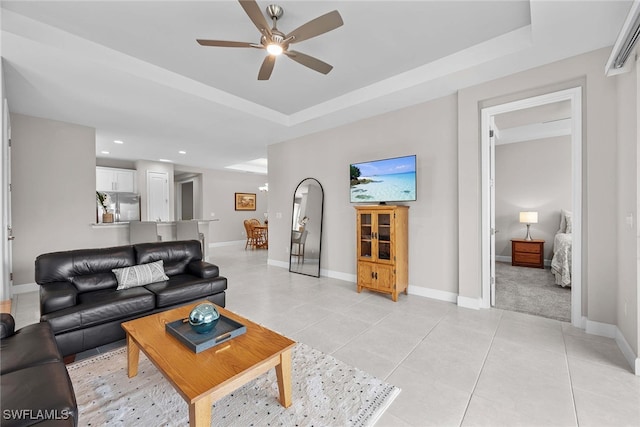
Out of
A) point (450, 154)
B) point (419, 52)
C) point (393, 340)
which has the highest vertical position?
point (419, 52)

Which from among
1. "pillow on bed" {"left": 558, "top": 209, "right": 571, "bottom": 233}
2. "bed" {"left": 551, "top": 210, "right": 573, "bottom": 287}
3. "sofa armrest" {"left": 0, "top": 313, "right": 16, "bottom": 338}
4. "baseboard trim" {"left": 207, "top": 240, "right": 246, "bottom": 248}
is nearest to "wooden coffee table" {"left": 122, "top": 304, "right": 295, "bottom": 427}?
"sofa armrest" {"left": 0, "top": 313, "right": 16, "bottom": 338}

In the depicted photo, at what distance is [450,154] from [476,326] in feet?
6.69

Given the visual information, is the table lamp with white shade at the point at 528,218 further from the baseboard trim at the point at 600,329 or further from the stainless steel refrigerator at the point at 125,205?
the stainless steel refrigerator at the point at 125,205

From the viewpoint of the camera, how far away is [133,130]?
496 centimetres

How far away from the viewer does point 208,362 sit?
1477 millimetres

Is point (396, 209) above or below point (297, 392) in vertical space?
above

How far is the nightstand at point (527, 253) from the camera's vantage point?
530 centimetres

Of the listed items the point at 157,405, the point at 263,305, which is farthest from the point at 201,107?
the point at 157,405

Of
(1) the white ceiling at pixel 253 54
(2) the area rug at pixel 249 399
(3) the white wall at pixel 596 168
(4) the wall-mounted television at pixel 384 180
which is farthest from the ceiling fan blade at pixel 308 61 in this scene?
(2) the area rug at pixel 249 399

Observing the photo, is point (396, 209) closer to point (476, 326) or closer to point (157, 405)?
point (476, 326)

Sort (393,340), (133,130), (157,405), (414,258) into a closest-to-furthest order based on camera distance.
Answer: (157,405) → (393,340) → (414,258) → (133,130)

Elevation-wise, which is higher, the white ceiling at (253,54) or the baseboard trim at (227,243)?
the white ceiling at (253,54)

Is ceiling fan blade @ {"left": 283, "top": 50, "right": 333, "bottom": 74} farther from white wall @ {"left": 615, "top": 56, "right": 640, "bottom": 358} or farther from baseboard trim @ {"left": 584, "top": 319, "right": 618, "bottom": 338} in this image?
baseboard trim @ {"left": 584, "top": 319, "right": 618, "bottom": 338}

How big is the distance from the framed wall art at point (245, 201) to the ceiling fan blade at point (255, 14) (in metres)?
8.12
